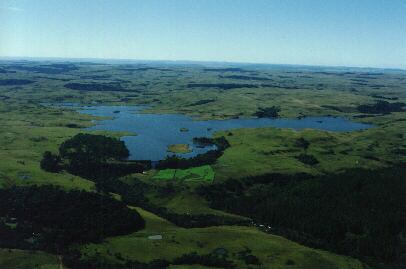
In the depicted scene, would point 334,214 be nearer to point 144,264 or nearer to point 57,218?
point 144,264

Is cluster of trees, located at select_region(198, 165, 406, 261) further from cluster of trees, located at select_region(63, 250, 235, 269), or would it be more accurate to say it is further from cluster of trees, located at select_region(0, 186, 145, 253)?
cluster of trees, located at select_region(0, 186, 145, 253)

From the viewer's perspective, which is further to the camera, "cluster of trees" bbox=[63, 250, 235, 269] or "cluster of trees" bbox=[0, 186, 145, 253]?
"cluster of trees" bbox=[0, 186, 145, 253]

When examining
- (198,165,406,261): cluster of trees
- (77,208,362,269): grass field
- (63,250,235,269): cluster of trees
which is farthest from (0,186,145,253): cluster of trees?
(198,165,406,261): cluster of trees

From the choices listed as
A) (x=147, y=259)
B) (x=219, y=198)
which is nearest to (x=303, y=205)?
(x=219, y=198)

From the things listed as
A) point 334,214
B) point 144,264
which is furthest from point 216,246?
point 334,214

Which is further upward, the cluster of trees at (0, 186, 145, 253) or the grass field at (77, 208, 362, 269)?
the cluster of trees at (0, 186, 145, 253)

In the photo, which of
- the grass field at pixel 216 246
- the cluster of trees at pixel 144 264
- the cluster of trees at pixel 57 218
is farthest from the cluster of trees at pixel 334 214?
the cluster of trees at pixel 57 218

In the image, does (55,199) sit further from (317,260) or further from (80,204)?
(317,260)

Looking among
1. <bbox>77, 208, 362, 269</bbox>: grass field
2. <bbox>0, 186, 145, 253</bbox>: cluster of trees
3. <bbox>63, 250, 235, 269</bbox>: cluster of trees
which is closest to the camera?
<bbox>63, 250, 235, 269</bbox>: cluster of trees
